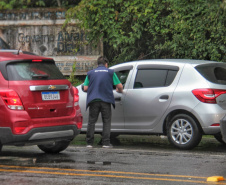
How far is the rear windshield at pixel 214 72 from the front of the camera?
1109 cm

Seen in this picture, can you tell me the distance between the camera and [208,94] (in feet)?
35.4

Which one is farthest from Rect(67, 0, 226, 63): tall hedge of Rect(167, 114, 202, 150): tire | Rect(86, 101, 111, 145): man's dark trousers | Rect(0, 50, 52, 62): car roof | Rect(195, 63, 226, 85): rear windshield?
Rect(0, 50, 52, 62): car roof

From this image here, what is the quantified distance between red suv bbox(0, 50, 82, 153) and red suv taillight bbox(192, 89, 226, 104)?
2243 millimetres

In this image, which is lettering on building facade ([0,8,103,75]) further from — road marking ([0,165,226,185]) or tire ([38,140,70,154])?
road marking ([0,165,226,185])

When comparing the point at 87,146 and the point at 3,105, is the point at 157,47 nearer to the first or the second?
the point at 87,146

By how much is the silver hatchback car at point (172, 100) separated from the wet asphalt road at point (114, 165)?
381 mm

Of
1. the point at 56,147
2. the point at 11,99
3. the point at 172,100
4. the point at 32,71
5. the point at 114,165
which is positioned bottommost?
the point at 56,147

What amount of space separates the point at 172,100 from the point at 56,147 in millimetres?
2306

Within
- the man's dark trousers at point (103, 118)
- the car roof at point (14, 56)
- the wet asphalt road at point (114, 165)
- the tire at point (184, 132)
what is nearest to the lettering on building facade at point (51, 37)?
the man's dark trousers at point (103, 118)

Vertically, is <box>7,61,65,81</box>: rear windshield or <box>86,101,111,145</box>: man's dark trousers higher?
<box>7,61,65,81</box>: rear windshield

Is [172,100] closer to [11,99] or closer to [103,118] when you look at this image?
[103,118]

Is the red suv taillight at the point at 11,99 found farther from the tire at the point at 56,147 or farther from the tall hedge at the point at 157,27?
the tall hedge at the point at 157,27

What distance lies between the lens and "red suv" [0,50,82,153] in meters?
9.16

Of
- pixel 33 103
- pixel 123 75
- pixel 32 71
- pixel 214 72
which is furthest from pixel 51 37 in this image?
pixel 33 103
